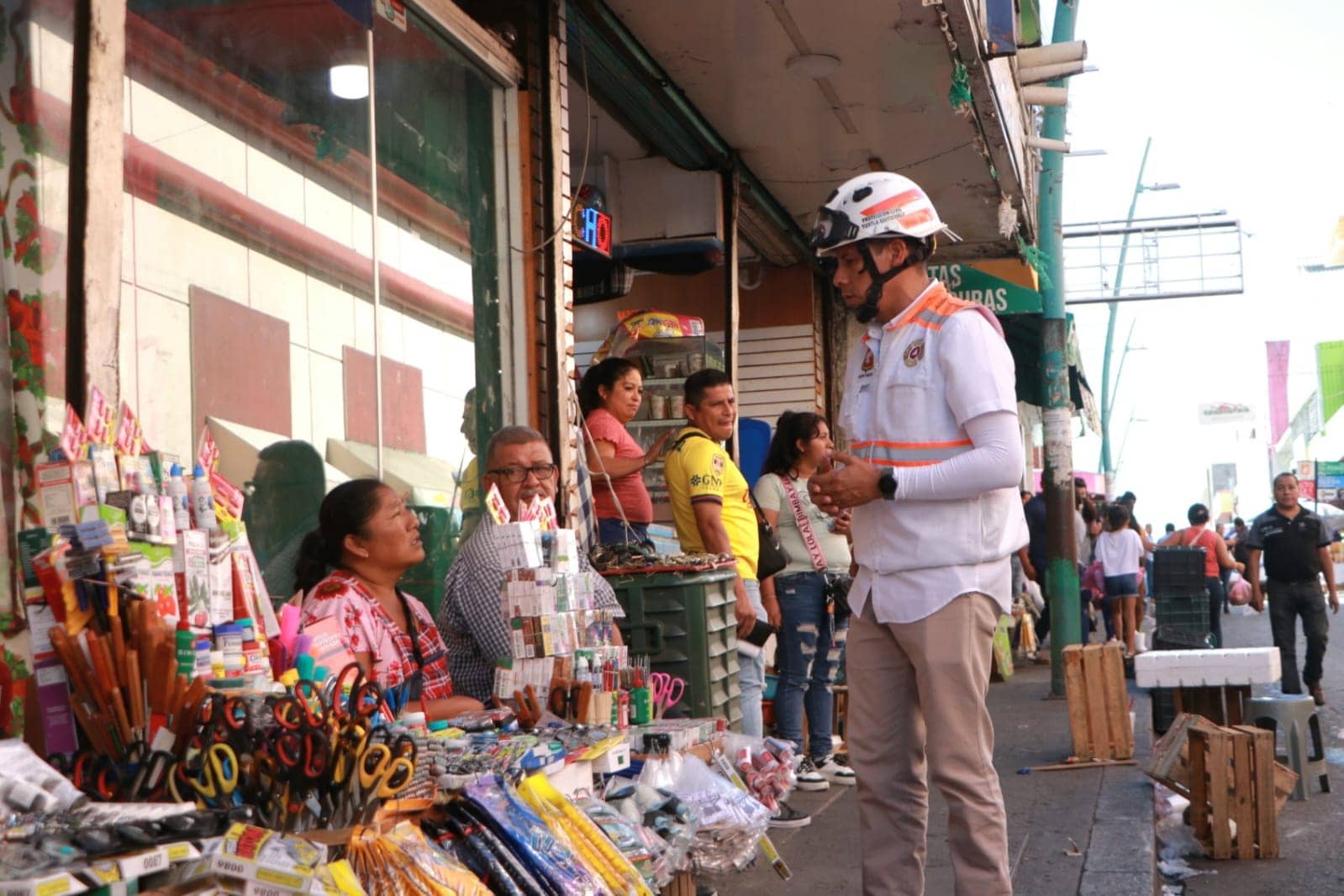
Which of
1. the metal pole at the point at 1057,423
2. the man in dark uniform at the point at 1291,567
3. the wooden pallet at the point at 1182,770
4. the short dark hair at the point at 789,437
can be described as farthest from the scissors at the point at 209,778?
the man in dark uniform at the point at 1291,567

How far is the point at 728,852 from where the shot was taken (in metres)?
4.61

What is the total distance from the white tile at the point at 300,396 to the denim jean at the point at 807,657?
120 inches

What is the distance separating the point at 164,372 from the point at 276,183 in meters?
1.10

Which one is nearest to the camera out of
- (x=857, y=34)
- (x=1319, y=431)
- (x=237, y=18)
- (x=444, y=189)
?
(x=237, y=18)

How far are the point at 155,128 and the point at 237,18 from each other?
2.43 feet

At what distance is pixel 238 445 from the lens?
15.8 ft

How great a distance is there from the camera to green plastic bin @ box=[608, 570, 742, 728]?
5.99 meters

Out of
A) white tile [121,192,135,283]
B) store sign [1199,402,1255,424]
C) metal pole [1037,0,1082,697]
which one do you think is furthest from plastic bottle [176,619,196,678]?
store sign [1199,402,1255,424]

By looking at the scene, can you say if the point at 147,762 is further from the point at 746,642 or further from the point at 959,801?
the point at 746,642

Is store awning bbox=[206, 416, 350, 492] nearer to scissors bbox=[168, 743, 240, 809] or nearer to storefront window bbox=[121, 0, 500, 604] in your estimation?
storefront window bbox=[121, 0, 500, 604]

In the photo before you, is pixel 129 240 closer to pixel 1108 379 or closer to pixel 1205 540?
pixel 1205 540

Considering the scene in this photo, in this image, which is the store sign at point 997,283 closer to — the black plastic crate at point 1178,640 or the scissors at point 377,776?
the black plastic crate at point 1178,640

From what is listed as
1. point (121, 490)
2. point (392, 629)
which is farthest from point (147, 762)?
point (392, 629)

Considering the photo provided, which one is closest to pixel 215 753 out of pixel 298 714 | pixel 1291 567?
pixel 298 714
